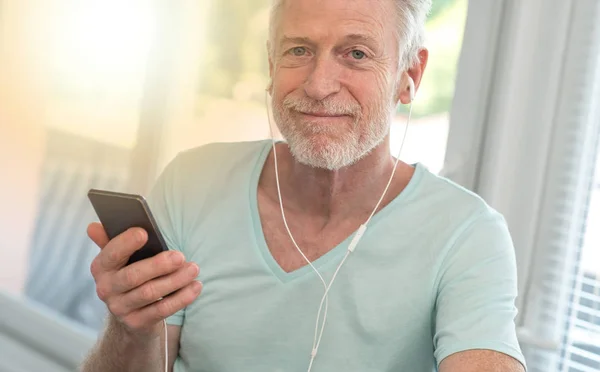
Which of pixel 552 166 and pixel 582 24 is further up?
pixel 582 24

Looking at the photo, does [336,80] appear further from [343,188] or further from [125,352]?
[125,352]

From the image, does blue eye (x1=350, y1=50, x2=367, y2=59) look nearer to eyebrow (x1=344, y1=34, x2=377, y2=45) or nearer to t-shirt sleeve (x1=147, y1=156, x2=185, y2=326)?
eyebrow (x1=344, y1=34, x2=377, y2=45)

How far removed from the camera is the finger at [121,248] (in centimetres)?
99

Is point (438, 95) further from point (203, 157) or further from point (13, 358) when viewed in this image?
point (13, 358)

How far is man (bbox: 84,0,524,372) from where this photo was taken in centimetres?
121

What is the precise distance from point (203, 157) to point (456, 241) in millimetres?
533

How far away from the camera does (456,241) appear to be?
4.02 ft

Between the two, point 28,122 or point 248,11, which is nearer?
point 248,11

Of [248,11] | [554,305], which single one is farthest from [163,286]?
[248,11]

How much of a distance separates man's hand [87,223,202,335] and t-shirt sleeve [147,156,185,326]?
0.26 m

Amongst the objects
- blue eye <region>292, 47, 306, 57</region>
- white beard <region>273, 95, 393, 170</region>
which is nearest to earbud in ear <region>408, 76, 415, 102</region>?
white beard <region>273, 95, 393, 170</region>

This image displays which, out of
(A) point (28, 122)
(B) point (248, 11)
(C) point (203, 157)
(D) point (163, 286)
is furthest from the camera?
(A) point (28, 122)

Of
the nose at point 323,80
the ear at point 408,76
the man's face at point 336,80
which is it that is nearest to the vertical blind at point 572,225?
the ear at point 408,76

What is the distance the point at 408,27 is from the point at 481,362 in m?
0.60
